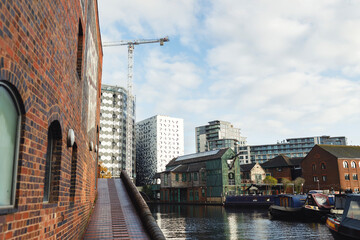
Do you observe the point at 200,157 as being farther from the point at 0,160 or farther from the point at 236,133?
the point at 236,133

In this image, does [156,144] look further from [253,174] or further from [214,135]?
[253,174]

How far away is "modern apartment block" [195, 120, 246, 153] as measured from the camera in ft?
469

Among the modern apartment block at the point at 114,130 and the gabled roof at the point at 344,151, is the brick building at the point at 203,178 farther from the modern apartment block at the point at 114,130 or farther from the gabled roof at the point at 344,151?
the modern apartment block at the point at 114,130

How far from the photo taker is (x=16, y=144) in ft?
11.7

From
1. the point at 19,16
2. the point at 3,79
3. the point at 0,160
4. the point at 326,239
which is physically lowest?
the point at 326,239

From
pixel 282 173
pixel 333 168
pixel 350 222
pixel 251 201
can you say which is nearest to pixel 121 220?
pixel 350 222

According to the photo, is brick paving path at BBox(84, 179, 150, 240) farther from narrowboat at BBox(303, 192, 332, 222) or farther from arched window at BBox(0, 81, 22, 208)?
narrowboat at BBox(303, 192, 332, 222)

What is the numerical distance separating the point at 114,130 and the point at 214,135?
2550 inches

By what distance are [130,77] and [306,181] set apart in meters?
80.6

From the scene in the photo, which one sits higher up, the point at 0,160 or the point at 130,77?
the point at 130,77

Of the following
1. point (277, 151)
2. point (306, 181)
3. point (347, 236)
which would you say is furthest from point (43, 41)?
point (277, 151)

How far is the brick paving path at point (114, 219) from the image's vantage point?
1030cm

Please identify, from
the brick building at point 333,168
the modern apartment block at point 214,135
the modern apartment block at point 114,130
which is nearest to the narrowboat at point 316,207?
the brick building at point 333,168

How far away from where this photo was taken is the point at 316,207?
28.4 m
